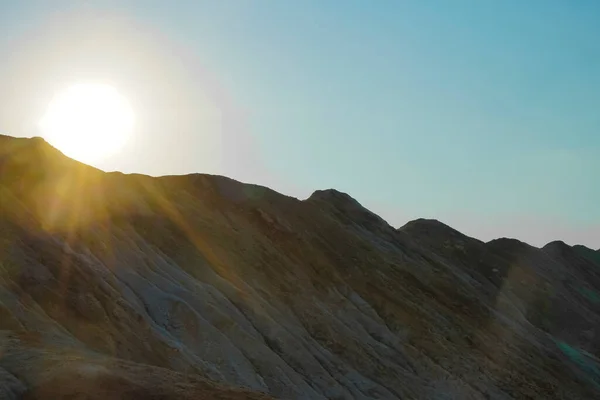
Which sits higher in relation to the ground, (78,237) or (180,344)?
(78,237)

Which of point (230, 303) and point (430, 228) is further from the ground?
point (430, 228)

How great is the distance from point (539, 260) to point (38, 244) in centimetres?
6326

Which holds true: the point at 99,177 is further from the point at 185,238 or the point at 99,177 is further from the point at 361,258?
the point at 361,258

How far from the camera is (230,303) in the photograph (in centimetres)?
3081

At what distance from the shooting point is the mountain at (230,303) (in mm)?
19688

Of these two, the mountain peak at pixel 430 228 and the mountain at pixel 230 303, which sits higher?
the mountain peak at pixel 430 228

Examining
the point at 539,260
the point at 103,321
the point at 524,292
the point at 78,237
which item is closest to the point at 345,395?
the point at 103,321

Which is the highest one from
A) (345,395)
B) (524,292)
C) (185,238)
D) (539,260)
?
(539,260)

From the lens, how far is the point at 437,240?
69562mm

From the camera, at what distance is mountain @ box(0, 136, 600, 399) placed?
19688mm

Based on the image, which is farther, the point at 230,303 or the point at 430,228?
the point at 430,228

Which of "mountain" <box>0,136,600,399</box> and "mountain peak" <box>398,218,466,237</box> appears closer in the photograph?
"mountain" <box>0,136,600,399</box>

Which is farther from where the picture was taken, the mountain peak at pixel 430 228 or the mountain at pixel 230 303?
the mountain peak at pixel 430 228

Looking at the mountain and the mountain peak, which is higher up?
the mountain peak
